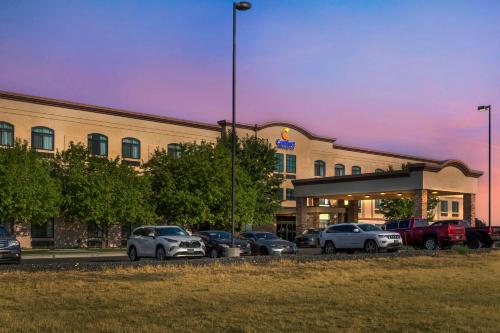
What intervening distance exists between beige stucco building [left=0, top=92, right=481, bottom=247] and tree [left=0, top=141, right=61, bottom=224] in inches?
206

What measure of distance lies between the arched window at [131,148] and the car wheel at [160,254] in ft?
99.4

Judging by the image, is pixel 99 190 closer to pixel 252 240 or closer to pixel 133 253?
pixel 252 240

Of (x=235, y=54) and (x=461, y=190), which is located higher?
(x=235, y=54)

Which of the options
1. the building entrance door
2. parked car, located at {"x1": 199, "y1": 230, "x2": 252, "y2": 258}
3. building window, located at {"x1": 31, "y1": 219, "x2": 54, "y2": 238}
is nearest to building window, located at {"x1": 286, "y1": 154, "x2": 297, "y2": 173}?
the building entrance door

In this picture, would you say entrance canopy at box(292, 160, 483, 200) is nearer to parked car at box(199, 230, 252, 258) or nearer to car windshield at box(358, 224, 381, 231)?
car windshield at box(358, 224, 381, 231)

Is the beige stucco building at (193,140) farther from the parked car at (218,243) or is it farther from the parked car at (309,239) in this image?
the parked car at (218,243)

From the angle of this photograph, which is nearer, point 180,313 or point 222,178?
point 180,313

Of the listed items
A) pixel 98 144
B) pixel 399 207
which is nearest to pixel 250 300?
pixel 98 144

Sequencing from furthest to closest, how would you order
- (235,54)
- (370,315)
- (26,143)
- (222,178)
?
(222,178)
(26,143)
(235,54)
(370,315)

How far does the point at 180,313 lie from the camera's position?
40.5 feet

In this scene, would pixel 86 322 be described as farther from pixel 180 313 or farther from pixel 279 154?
pixel 279 154

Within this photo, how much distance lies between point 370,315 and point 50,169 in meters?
39.9

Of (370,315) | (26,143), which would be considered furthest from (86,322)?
(26,143)

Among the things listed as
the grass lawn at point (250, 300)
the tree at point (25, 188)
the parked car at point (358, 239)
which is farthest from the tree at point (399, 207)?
the grass lawn at point (250, 300)
